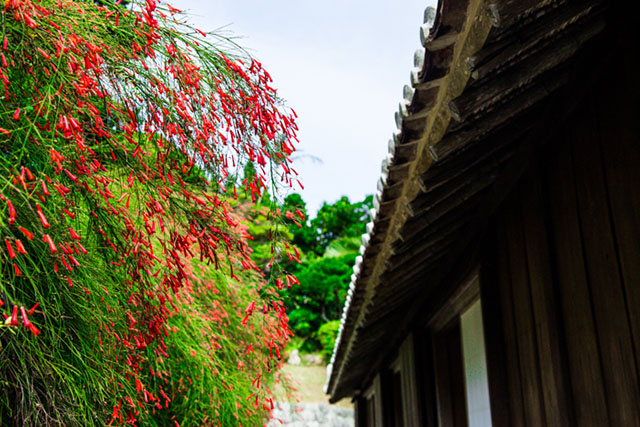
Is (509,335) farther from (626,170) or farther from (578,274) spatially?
(626,170)

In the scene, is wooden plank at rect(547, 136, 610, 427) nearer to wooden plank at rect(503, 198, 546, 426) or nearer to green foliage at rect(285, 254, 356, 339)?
wooden plank at rect(503, 198, 546, 426)

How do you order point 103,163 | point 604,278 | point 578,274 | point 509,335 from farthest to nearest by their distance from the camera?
point 509,335 < point 103,163 < point 578,274 < point 604,278

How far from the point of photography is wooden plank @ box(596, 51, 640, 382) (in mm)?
1257

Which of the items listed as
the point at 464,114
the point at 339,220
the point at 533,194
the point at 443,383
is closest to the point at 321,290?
the point at 339,220

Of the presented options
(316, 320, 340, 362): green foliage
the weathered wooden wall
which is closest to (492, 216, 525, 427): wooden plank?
the weathered wooden wall

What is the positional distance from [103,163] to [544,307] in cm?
136

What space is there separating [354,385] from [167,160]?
303 inches

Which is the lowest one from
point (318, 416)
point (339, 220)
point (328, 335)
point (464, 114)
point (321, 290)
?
point (318, 416)

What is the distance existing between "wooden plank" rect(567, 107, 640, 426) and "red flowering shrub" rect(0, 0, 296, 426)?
0.78 metres

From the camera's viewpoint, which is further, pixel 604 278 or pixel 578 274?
pixel 578 274

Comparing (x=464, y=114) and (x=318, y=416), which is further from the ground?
(x=464, y=114)

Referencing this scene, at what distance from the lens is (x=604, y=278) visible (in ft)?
4.69

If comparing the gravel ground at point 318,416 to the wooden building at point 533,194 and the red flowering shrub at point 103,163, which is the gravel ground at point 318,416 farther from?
the red flowering shrub at point 103,163

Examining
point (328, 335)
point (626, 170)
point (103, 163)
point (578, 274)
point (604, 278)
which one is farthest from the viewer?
point (328, 335)
